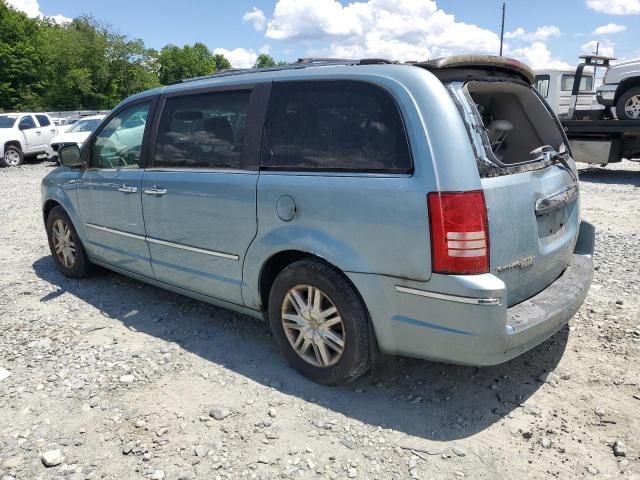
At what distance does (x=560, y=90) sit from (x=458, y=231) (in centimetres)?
1455

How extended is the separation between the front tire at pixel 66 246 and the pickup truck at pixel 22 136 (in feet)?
47.3

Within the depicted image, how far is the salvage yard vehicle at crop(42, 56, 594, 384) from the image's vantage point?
2557mm

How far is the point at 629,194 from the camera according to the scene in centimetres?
934

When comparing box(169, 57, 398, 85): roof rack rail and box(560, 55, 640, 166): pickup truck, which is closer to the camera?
box(169, 57, 398, 85): roof rack rail

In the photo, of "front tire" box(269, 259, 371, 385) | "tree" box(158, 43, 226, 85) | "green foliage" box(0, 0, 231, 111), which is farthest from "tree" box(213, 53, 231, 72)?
"front tire" box(269, 259, 371, 385)

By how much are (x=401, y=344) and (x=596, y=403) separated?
1184mm

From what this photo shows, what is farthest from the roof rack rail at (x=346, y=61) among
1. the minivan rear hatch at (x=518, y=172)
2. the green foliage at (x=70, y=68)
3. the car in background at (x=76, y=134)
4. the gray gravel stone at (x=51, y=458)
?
the green foliage at (x=70, y=68)

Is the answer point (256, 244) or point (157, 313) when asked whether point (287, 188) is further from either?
point (157, 313)

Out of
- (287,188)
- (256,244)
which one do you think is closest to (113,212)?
(256,244)

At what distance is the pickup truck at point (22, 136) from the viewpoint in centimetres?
1748

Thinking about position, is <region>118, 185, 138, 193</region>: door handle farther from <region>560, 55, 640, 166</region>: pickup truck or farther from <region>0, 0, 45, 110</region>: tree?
<region>0, 0, 45, 110</region>: tree

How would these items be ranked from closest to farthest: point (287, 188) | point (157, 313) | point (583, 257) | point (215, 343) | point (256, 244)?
1. point (287, 188)
2. point (256, 244)
3. point (583, 257)
4. point (215, 343)
5. point (157, 313)

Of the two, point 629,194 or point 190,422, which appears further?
point 629,194

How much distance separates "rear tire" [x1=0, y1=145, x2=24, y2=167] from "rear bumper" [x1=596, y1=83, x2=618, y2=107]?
17.6m
